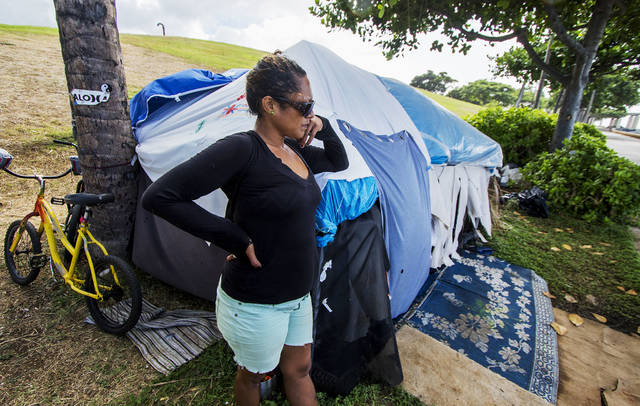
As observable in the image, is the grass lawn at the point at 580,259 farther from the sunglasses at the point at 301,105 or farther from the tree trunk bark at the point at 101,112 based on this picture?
the tree trunk bark at the point at 101,112

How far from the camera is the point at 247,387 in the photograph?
1.53 metres

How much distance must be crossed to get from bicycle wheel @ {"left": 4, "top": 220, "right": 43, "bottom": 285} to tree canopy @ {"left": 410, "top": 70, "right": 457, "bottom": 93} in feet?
243

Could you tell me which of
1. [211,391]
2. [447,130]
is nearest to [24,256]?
[211,391]

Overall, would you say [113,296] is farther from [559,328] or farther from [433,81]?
[433,81]

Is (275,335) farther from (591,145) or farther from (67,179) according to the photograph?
(591,145)

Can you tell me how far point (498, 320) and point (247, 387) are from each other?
2.79 meters

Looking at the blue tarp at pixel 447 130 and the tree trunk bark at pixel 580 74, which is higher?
the tree trunk bark at pixel 580 74

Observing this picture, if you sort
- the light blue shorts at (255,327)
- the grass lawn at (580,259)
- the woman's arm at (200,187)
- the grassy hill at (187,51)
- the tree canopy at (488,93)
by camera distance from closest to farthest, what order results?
the woman's arm at (200,187) → the light blue shorts at (255,327) → the grass lawn at (580,259) → the grassy hill at (187,51) → the tree canopy at (488,93)

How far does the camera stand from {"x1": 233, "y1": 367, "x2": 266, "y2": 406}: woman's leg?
4.91 feet

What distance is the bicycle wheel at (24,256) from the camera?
283 centimetres

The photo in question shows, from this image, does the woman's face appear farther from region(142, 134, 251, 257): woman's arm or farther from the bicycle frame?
the bicycle frame

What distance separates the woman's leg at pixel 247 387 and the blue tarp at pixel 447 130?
3.11 meters

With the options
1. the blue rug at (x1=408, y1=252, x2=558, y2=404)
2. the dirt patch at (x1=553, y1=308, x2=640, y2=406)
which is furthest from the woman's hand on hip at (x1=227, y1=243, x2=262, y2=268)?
the dirt patch at (x1=553, y1=308, x2=640, y2=406)

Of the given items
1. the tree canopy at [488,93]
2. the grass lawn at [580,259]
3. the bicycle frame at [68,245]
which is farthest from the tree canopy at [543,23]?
the tree canopy at [488,93]
